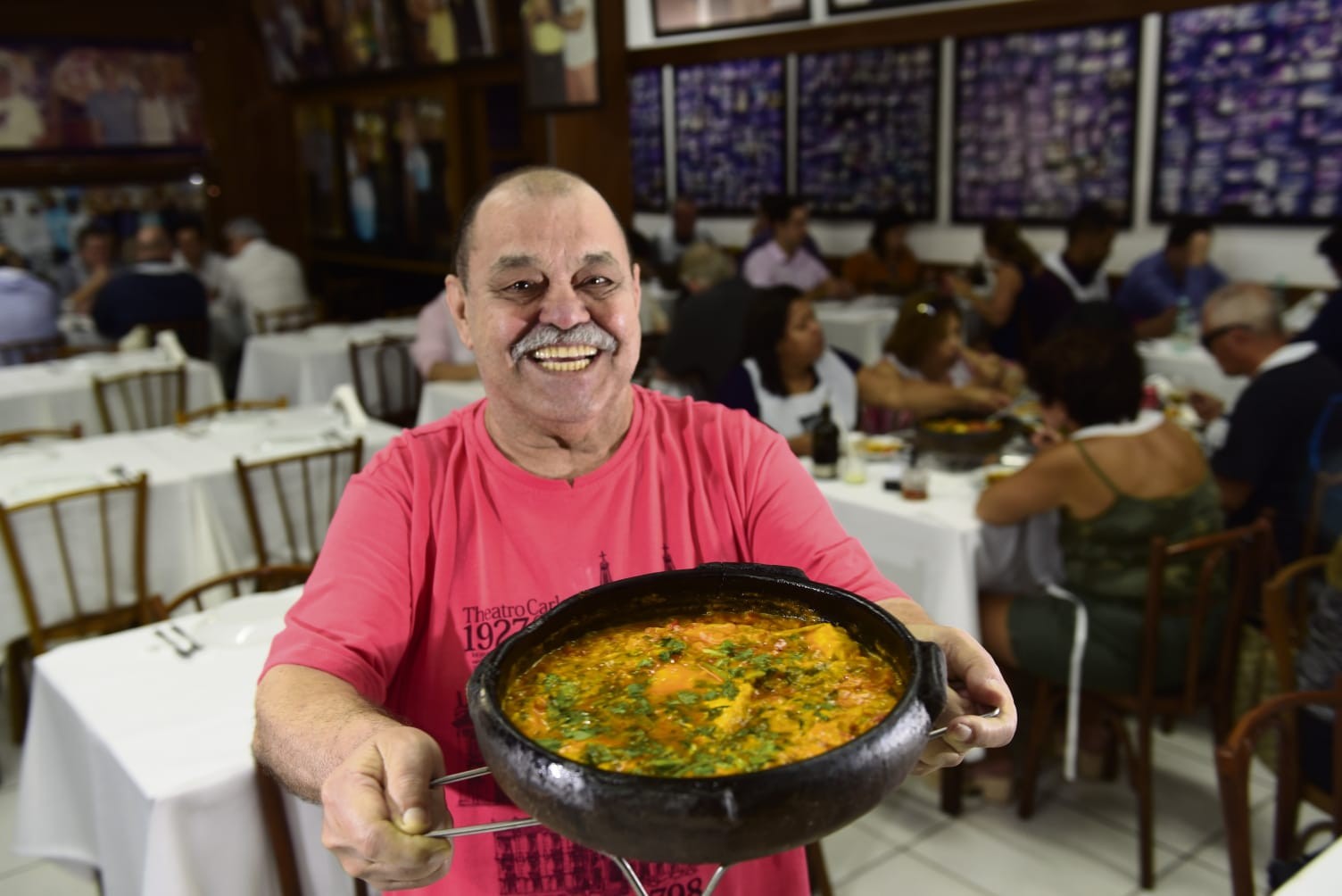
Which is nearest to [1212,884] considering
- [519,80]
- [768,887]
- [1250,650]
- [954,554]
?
[1250,650]

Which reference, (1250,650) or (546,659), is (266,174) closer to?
(1250,650)

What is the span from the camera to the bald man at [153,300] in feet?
22.2

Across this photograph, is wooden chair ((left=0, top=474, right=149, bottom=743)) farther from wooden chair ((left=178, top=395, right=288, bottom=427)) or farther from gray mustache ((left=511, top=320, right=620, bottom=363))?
gray mustache ((left=511, top=320, right=620, bottom=363))

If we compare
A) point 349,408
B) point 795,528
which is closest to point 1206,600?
point 795,528

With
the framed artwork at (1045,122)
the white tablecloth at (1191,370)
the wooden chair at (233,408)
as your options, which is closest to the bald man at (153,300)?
the wooden chair at (233,408)

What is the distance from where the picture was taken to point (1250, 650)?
2975 millimetres

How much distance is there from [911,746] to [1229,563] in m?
2.51

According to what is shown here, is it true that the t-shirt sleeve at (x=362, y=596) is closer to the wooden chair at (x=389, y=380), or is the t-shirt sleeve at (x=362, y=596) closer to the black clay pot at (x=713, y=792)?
the black clay pot at (x=713, y=792)

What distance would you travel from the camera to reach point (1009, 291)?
240 inches

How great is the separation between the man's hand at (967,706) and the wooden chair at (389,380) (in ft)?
17.7

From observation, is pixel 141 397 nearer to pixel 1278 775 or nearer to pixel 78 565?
pixel 78 565

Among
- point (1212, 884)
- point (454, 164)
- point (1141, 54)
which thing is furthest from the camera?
point (454, 164)

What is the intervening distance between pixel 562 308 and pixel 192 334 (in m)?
6.34

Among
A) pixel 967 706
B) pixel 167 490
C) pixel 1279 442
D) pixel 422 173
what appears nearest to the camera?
pixel 967 706
